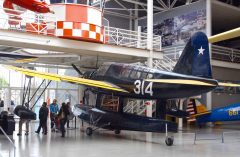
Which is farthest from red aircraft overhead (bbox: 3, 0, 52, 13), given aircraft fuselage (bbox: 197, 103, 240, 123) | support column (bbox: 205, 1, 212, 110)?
support column (bbox: 205, 1, 212, 110)

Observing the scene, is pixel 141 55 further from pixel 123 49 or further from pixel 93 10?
pixel 93 10

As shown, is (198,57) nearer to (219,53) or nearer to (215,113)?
(215,113)

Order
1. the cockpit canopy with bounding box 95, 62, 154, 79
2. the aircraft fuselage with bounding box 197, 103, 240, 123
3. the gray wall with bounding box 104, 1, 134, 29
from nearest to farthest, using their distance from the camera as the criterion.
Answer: the cockpit canopy with bounding box 95, 62, 154, 79, the aircraft fuselage with bounding box 197, 103, 240, 123, the gray wall with bounding box 104, 1, 134, 29

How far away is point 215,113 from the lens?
58.3ft

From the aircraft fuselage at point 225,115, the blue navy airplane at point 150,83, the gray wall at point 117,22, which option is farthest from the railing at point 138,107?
the gray wall at point 117,22

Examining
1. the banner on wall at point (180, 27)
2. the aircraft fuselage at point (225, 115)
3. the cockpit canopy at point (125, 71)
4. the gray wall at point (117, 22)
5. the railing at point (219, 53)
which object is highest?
the gray wall at point (117, 22)

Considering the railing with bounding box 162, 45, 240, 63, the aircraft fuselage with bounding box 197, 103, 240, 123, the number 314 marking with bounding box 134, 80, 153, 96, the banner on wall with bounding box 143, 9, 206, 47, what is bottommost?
the aircraft fuselage with bounding box 197, 103, 240, 123

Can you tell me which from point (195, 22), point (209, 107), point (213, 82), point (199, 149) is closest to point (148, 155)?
point (199, 149)

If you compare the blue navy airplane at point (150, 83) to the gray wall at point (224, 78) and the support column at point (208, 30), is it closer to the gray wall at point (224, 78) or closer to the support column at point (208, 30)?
the support column at point (208, 30)

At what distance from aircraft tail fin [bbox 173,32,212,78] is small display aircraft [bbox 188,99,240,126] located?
6.99 metres

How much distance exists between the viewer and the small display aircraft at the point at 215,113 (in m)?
16.6

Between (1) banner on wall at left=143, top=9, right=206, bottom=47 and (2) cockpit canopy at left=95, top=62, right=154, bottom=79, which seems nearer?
(2) cockpit canopy at left=95, top=62, right=154, bottom=79

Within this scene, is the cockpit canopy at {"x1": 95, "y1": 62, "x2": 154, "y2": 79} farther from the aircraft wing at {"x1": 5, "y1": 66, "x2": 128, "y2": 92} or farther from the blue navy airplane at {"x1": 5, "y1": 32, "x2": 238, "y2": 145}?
the aircraft wing at {"x1": 5, "y1": 66, "x2": 128, "y2": 92}

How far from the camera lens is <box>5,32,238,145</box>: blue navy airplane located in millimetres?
10555
